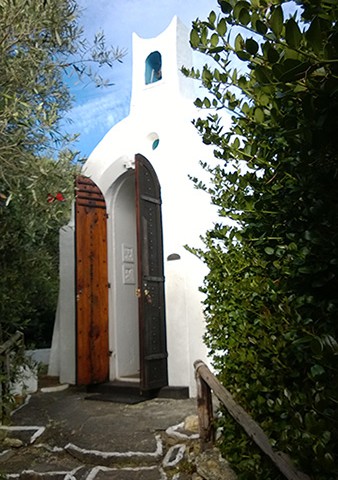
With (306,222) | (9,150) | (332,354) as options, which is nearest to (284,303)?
(306,222)

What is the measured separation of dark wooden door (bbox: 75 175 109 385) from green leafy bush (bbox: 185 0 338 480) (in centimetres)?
426

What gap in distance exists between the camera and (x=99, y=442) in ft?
13.2

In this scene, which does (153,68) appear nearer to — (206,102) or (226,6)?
(206,102)

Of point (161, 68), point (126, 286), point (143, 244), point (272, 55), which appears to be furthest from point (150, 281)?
point (272, 55)

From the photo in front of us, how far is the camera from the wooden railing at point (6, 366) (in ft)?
14.8

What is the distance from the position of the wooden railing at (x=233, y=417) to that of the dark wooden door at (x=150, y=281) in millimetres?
1895

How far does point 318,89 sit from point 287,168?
20.7 inches

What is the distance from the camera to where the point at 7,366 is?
5.09 metres

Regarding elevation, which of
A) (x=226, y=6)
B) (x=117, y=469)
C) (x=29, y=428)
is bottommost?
(x=117, y=469)

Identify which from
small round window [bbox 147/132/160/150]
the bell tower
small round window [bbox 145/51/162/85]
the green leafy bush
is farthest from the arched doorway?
the green leafy bush

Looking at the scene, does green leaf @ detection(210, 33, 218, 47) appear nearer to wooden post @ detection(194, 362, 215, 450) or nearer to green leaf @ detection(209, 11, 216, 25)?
green leaf @ detection(209, 11, 216, 25)

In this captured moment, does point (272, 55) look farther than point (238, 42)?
No

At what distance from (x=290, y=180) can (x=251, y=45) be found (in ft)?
1.81

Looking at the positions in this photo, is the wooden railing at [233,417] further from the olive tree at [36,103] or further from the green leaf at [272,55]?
the olive tree at [36,103]
